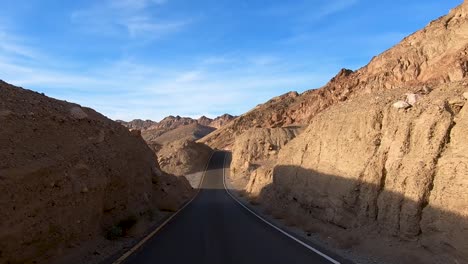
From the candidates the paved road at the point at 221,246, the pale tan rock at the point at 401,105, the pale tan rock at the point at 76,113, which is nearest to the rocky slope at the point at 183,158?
the paved road at the point at 221,246

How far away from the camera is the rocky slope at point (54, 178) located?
869 centimetres

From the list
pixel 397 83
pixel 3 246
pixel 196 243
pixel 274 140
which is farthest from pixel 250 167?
pixel 3 246

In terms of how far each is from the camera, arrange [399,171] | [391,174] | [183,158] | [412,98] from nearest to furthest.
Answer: [399,171], [391,174], [412,98], [183,158]

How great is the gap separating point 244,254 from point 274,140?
3069 inches

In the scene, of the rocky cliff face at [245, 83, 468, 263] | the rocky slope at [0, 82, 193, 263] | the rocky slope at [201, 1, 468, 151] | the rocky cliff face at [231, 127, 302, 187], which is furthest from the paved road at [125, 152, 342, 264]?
the rocky cliff face at [231, 127, 302, 187]

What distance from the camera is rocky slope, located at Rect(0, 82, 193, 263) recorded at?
8.69m

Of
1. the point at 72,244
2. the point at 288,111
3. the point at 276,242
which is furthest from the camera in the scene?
the point at 288,111

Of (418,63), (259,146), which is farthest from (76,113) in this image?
(259,146)

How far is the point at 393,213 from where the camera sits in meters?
11.5

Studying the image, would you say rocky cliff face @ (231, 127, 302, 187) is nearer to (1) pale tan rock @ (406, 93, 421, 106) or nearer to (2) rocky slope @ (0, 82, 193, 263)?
(2) rocky slope @ (0, 82, 193, 263)

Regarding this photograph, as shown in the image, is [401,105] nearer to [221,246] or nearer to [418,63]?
[221,246]

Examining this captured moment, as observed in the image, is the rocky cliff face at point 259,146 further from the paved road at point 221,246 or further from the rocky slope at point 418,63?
the paved road at point 221,246

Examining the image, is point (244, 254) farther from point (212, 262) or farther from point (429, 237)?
point (429, 237)

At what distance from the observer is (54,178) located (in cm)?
1041
